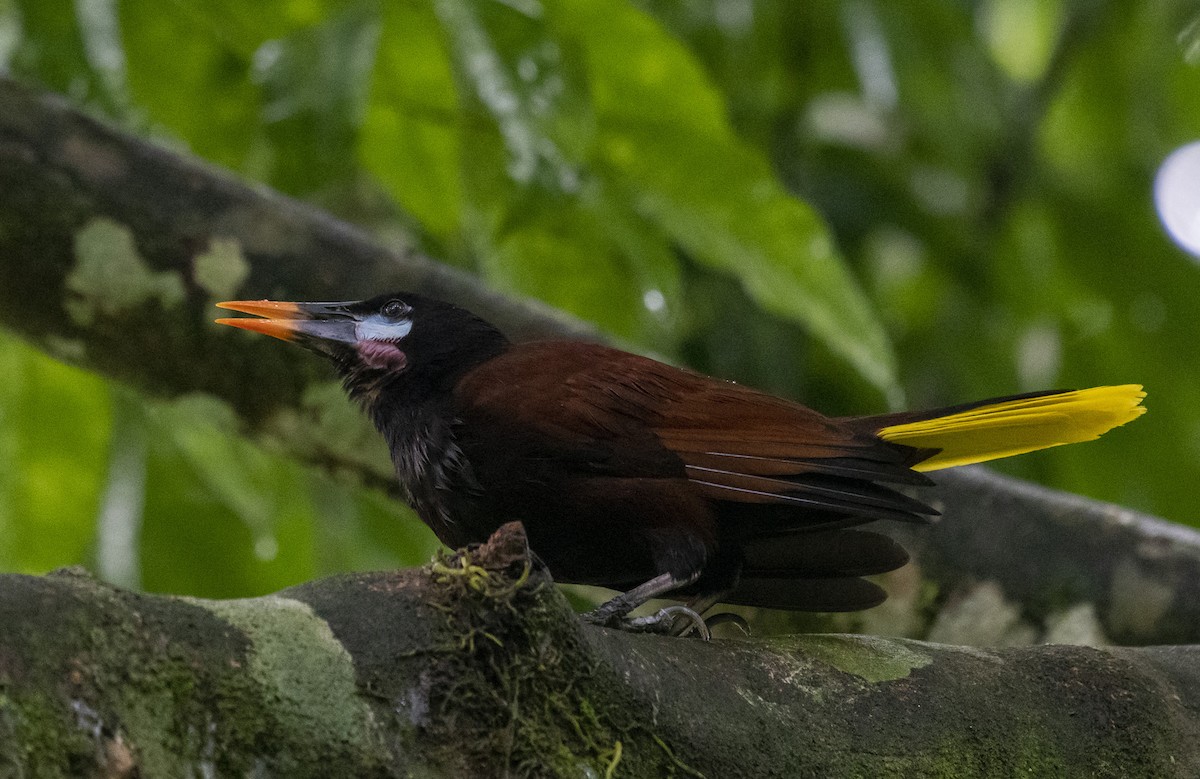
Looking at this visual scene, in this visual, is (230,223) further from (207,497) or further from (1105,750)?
(1105,750)

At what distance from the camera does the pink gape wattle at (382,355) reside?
2.60 metres

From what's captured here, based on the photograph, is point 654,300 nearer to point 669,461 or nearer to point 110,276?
point 669,461

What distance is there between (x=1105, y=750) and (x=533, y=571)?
33.1 inches

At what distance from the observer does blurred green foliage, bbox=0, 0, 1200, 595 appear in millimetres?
2822

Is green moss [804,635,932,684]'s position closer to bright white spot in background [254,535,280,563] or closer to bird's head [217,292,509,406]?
bird's head [217,292,509,406]

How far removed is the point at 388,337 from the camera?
2658mm

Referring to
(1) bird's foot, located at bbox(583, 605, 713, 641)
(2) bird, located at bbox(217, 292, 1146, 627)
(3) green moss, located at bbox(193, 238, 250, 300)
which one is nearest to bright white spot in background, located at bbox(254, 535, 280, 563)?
(3) green moss, located at bbox(193, 238, 250, 300)

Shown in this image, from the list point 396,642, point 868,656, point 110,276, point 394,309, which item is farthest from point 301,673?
point 110,276

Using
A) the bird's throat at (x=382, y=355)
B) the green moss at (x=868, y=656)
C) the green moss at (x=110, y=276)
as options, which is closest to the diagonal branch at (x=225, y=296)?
the green moss at (x=110, y=276)

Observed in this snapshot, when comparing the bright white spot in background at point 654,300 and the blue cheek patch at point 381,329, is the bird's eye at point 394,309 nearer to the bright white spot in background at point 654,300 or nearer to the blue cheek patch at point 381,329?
the blue cheek patch at point 381,329

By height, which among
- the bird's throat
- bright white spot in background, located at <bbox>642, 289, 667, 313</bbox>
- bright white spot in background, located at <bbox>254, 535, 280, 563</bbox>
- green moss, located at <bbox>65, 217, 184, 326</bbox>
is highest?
bright white spot in background, located at <bbox>642, 289, 667, 313</bbox>

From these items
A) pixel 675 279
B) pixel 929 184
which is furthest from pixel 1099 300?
pixel 675 279

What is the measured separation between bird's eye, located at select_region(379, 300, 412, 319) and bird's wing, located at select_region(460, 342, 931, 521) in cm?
35

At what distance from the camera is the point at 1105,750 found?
1.86 m
